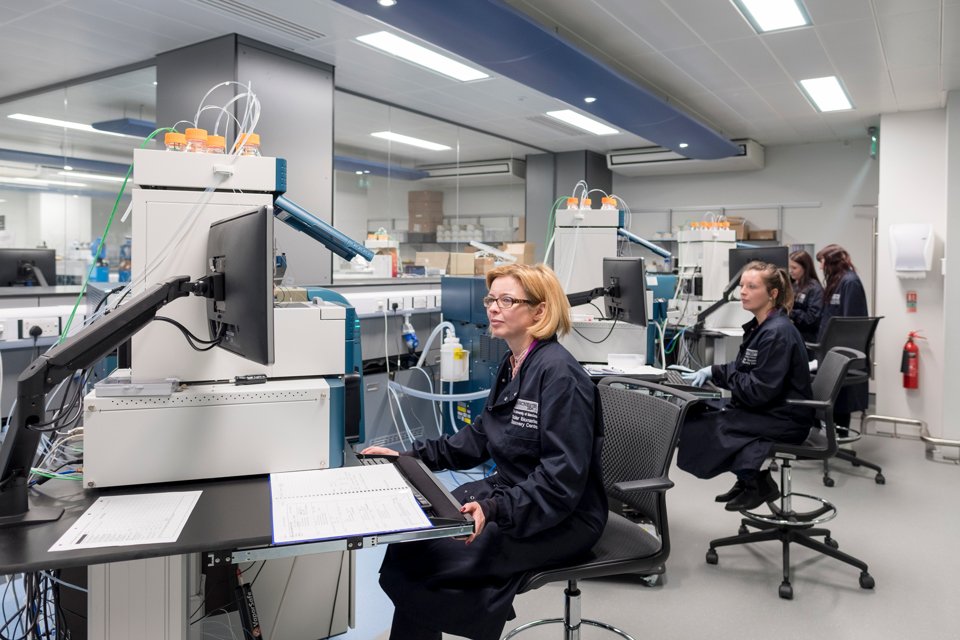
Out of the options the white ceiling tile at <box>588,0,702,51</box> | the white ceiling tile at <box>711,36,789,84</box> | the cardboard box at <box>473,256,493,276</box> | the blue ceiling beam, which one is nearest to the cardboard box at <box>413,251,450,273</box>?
the cardboard box at <box>473,256,493,276</box>

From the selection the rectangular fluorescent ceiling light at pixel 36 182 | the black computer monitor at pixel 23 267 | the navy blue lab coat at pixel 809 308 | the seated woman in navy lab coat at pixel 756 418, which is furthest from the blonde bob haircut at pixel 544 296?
the rectangular fluorescent ceiling light at pixel 36 182

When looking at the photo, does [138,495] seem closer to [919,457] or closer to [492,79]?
[492,79]

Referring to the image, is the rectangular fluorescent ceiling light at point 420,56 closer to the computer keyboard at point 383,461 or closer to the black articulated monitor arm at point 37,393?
the computer keyboard at point 383,461

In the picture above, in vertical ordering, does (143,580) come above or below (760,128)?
below

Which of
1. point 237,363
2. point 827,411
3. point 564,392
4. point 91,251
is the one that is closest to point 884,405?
point 827,411

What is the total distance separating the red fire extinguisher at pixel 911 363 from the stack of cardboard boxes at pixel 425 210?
13.7ft

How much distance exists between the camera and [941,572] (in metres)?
2.79

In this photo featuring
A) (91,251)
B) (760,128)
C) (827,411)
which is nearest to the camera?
(827,411)

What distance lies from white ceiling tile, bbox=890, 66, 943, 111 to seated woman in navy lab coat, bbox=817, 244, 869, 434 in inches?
48.1

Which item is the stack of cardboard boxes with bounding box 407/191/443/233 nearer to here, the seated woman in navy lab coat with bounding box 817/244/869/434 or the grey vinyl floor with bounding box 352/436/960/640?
the seated woman in navy lab coat with bounding box 817/244/869/434

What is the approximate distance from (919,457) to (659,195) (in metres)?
4.64

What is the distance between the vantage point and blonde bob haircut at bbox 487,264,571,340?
71.9 inches

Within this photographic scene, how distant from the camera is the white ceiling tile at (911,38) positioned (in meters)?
3.63

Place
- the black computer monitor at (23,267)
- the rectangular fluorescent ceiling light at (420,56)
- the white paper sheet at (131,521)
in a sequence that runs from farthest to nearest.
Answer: the rectangular fluorescent ceiling light at (420,56)
the black computer monitor at (23,267)
the white paper sheet at (131,521)
